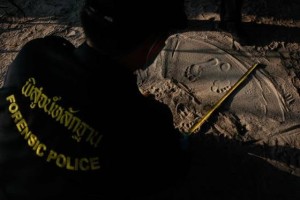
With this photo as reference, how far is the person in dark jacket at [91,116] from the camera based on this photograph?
1366 millimetres

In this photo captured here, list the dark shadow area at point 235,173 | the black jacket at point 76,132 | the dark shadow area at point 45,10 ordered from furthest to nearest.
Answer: the dark shadow area at point 45,10 → the dark shadow area at point 235,173 → the black jacket at point 76,132

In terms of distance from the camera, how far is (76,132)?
137 centimetres

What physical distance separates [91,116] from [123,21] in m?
0.37

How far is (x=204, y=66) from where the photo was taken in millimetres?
2939

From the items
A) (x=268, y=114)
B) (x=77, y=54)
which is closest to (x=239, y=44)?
(x=268, y=114)

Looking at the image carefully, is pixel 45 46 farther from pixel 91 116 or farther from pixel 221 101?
pixel 221 101

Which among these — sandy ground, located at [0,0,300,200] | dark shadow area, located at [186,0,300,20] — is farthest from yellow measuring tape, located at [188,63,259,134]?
dark shadow area, located at [186,0,300,20]

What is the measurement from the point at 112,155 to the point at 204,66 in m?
1.71

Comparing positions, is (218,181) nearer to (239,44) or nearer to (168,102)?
(168,102)

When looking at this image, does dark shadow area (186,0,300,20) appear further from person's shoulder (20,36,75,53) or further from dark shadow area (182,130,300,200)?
person's shoulder (20,36,75,53)

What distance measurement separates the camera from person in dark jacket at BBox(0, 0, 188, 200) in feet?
4.48

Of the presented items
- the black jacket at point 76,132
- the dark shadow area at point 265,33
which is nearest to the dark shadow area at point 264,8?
the dark shadow area at point 265,33

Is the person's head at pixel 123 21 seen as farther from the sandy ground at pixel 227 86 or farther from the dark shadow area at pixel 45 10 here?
the dark shadow area at pixel 45 10

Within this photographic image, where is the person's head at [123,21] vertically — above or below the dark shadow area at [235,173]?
above
